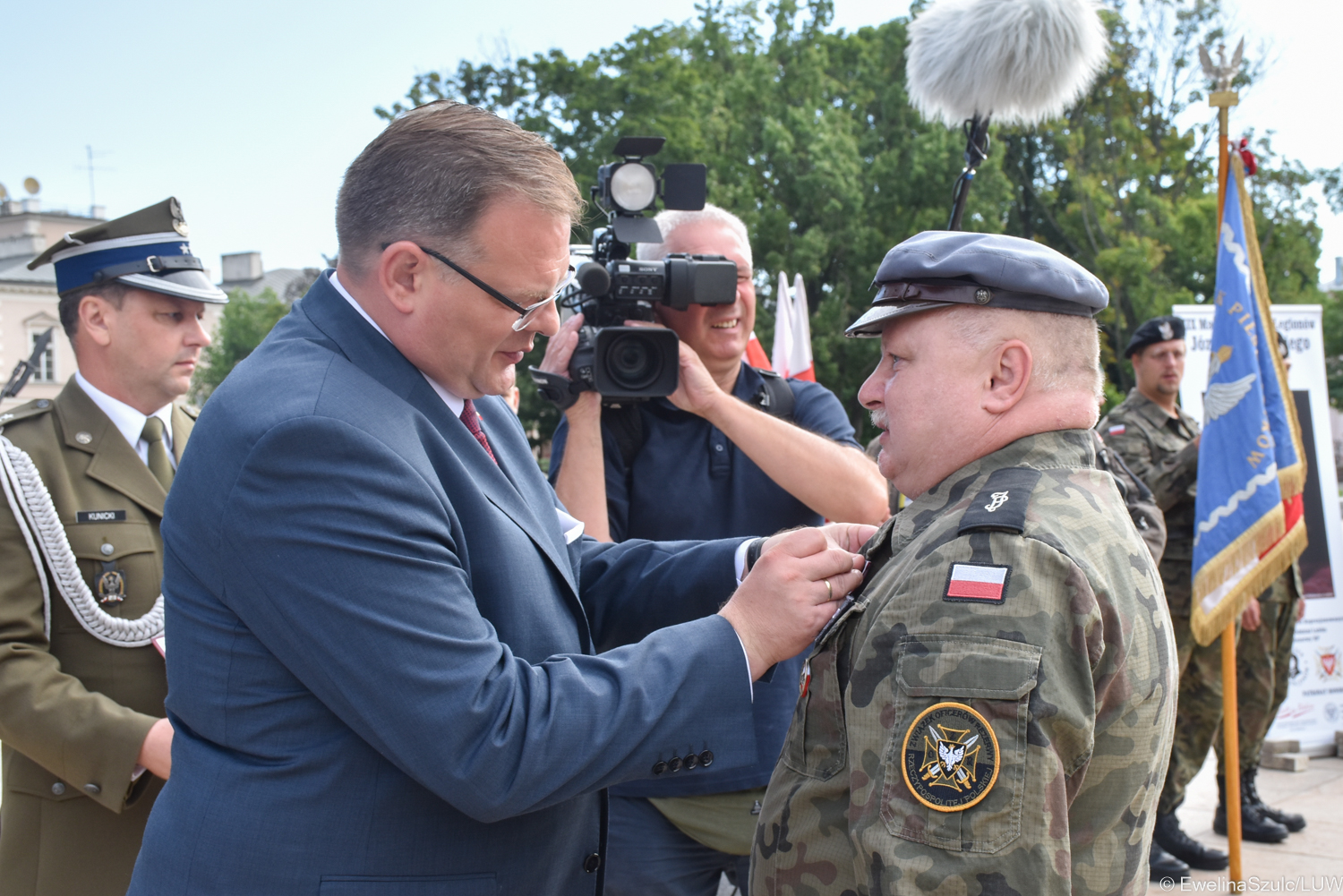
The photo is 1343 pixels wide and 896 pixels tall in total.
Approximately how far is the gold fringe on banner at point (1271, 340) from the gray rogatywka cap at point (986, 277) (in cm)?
379

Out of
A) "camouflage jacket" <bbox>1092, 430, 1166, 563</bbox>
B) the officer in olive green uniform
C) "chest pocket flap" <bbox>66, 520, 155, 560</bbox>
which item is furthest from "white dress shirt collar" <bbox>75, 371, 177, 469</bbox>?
"camouflage jacket" <bbox>1092, 430, 1166, 563</bbox>

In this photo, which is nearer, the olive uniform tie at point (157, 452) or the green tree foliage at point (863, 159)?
the olive uniform tie at point (157, 452)

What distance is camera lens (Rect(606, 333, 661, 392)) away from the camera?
104 inches

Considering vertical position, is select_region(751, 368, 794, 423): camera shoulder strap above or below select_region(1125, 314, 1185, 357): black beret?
above

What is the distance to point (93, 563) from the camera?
259 cm

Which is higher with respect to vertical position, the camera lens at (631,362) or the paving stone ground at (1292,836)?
the camera lens at (631,362)

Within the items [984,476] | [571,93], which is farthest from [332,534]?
[571,93]

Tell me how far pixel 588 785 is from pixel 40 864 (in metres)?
1.77

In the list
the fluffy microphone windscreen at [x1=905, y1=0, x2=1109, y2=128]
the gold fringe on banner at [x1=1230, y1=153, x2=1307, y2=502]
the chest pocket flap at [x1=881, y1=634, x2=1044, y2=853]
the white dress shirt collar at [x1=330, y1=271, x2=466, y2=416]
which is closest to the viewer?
the chest pocket flap at [x1=881, y1=634, x2=1044, y2=853]

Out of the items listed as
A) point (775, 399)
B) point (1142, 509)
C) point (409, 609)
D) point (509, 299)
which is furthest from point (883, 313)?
point (1142, 509)

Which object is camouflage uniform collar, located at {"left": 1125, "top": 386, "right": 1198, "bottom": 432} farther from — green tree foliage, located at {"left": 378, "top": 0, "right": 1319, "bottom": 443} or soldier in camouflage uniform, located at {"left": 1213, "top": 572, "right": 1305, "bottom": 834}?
green tree foliage, located at {"left": 378, "top": 0, "right": 1319, "bottom": 443}

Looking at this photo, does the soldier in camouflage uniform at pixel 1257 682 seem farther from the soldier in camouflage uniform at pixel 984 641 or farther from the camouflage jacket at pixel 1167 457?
the soldier in camouflage uniform at pixel 984 641

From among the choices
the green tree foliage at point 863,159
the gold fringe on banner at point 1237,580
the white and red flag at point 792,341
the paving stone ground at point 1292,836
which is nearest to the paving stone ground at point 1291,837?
the paving stone ground at point 1292,836

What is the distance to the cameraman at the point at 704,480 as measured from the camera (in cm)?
239
